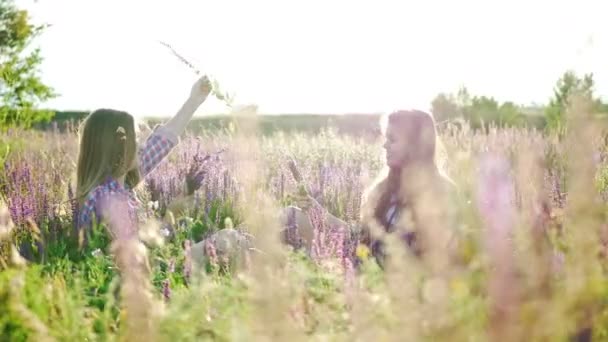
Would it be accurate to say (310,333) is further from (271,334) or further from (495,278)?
(495,278)

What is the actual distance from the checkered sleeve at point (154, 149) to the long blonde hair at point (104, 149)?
399 mm

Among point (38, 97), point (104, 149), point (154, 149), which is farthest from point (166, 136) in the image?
point (38, 97)

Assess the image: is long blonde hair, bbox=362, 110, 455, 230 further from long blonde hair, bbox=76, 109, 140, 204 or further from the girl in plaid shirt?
long blonde hair, bbox=76, 109, 140, 204

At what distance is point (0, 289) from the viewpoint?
6.34ft

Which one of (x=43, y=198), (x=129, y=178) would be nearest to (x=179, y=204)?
(x=129, y=178)

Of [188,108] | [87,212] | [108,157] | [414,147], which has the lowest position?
[87,212]

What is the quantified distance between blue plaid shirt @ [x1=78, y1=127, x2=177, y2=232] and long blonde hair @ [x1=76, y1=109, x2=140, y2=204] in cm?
11

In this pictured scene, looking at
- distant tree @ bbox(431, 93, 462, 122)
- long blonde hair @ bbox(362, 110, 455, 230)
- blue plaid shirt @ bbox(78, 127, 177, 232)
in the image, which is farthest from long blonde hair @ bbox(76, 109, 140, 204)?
distant tree @ bbox(431, 93, 462, 122)

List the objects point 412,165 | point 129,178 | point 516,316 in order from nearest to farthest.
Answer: point 516,316 → point 412,165 → point 129,178

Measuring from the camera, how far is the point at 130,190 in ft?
16.5

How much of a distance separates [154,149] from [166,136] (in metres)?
0.15

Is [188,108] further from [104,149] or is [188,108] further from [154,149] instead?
[104,149]

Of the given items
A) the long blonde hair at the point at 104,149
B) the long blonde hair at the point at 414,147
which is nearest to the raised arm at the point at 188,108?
the long blonde hair at the point at 104,149

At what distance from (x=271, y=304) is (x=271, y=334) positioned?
0.19 feet
